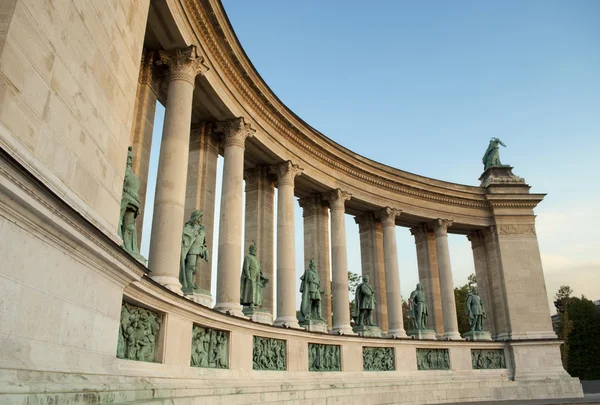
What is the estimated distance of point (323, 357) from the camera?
37.8 metres

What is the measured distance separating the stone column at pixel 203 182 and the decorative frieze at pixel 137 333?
37.2 ft

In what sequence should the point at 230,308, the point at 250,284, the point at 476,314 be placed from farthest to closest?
the point at 476,314
the point at 250,284
the point at 230,308

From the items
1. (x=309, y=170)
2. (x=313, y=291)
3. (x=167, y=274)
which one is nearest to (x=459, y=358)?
(x=313, y=291)

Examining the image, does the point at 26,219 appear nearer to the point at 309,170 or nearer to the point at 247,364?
the point at 247,364

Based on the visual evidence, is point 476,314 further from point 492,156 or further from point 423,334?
point 492,156

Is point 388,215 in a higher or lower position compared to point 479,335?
higher

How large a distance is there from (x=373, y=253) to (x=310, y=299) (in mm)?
16731

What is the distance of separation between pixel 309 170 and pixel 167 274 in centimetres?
2259

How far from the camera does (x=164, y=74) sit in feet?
97.4

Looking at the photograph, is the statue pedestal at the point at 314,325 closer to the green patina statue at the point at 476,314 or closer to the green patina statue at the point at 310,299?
the green patina statue at the point at 310,299

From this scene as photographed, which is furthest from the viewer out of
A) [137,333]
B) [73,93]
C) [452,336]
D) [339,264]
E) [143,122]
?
[452,336]

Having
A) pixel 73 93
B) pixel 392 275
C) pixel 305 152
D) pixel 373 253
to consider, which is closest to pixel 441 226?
pixel 373 253

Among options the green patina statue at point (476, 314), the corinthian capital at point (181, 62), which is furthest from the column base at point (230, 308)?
the green patina statue at point (476, 314)

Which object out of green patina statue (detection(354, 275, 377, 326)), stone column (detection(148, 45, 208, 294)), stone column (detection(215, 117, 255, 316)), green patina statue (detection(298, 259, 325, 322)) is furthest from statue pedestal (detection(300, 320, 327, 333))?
stone column (detection(148, 45, 208, 294))
